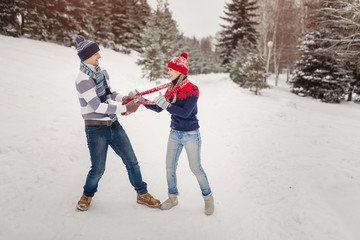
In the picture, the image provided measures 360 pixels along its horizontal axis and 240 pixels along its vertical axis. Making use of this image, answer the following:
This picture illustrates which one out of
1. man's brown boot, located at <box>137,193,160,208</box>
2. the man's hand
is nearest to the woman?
man's brown boot, located at <box>137,193,160,208</box>

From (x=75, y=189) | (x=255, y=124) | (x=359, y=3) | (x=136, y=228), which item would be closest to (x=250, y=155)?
(x=255, y=124)

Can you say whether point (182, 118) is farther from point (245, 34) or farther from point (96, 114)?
point (245, 34)

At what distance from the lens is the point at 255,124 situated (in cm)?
691

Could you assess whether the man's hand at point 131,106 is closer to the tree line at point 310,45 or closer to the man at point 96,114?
the man at point 96,114

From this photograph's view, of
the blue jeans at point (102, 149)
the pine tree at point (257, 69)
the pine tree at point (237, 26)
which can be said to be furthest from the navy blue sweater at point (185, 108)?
the pine tree at point (237, 26)

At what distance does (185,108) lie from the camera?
2637 millimetres

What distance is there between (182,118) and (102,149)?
125cm

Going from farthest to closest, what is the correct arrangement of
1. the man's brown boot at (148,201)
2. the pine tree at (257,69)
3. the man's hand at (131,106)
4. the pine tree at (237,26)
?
1. the pine tree at (237,26)
2. the pine tree at (257,69)
3. the man's brown boot at (148,201)
4. the man's hand at (131,106)

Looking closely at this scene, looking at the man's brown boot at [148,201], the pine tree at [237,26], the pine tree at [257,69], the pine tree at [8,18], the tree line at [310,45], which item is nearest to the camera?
the man's brown boot at [148,201]

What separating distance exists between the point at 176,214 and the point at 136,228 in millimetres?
665

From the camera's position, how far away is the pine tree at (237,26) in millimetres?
21766

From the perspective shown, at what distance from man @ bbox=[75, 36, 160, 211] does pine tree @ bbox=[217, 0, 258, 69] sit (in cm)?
2182

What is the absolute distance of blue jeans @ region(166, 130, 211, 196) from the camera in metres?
2.86

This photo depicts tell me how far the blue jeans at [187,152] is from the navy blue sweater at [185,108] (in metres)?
0.11
